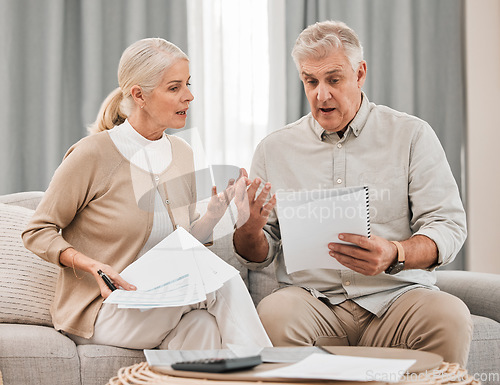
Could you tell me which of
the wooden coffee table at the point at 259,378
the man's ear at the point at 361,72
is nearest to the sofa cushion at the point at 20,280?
the wooden coffee table at the point at 259,378

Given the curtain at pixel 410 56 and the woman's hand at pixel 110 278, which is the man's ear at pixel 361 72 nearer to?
the woman's hand at pixel 110 278

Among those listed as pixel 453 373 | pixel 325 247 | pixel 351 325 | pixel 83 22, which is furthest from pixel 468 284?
pixel 83 22

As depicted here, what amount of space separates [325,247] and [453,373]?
533 millimetres

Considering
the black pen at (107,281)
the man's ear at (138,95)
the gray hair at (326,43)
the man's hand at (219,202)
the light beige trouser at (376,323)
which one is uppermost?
the gray hair at (326,43)

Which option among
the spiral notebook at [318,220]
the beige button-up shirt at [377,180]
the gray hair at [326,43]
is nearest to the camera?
the spiral notebook at [318,220]

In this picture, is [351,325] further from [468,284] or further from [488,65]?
[488,65]

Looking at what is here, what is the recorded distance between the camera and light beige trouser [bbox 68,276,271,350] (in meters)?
1.56

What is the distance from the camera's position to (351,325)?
1717 millimetres

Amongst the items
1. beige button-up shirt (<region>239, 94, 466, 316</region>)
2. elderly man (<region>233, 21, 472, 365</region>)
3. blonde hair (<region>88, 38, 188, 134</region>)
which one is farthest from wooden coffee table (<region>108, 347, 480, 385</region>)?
blonde hair (<region>88, 38, 188, 134</region>)

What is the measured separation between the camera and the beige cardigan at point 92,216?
5.47 feet

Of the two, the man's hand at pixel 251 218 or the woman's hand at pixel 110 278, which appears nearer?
the woman's hand at pixel 110 278

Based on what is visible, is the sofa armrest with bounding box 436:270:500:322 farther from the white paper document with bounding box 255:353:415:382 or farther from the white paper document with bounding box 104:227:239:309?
the white paper document with bounding box 255:353:415:382

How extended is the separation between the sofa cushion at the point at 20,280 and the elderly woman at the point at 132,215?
0.07 meters

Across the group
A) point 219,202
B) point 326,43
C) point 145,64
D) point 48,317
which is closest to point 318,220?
point 219,202
